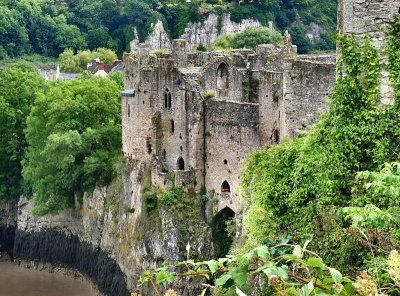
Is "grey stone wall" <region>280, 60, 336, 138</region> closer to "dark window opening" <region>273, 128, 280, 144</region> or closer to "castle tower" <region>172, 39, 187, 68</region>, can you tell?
"dark window opening" <region>273, 128, 280, 144</region>

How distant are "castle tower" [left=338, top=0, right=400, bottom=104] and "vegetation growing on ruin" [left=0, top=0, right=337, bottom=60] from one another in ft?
313

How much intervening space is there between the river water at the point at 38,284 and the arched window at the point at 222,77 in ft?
33.6

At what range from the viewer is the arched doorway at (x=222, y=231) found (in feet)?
114

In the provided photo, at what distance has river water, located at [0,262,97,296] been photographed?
42594 millimetres

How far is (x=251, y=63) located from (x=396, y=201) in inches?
1025

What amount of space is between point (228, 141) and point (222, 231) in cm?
324

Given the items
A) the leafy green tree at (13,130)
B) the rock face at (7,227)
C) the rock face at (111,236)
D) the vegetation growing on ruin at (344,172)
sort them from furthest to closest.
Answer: the leafy green tree at (13,130) → the rock face at (7,227) → the rock face at (111,236) → the vegetation growing on ruin at (344,172)

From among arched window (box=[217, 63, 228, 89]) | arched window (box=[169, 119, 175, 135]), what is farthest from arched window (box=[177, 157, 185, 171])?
arched window (box=[217, 63, 228, 89])

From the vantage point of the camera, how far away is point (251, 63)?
3847 centimetres

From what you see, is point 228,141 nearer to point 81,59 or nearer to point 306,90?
point 306,90

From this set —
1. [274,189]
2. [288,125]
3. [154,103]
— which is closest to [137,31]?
[154,103]

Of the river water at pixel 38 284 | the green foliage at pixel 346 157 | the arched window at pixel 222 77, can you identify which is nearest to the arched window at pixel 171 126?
the arched window at pixel 222 77

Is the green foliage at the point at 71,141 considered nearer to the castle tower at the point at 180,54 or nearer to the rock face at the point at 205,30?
the castle tower at the point at 180,54

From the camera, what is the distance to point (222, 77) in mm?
37938
